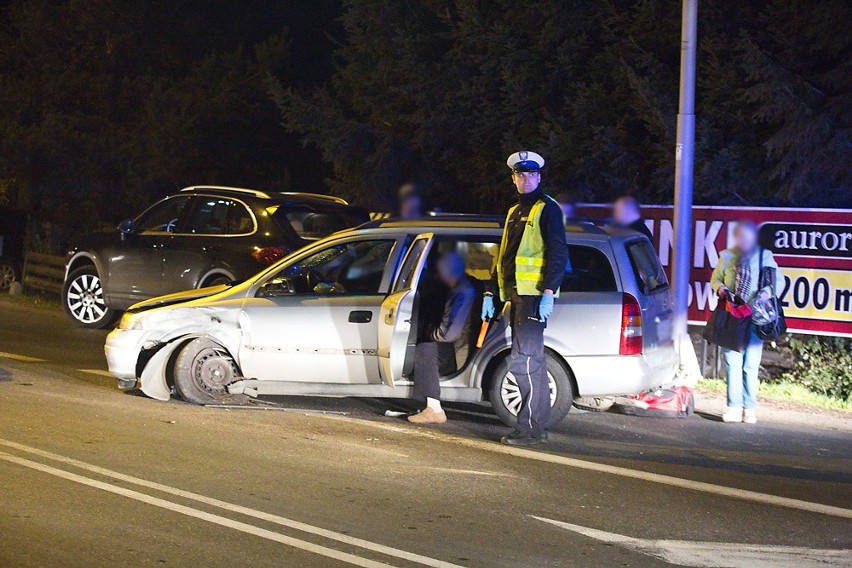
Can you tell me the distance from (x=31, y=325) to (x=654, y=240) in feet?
25.9

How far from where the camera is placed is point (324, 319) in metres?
10.0

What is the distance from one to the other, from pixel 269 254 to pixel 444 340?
4926 mm

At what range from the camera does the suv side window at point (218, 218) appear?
14516mm

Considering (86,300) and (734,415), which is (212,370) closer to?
(734,415)

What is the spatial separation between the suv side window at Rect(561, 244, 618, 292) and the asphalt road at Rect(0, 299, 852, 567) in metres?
1.16

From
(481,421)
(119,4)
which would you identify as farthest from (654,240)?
(119,4)

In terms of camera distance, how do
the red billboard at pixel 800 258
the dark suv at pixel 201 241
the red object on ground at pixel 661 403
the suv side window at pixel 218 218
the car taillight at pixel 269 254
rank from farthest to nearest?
the suv side window at pixel 218 218 → the dark suv at pixel 201 241 → the car taillight at pixel 269 254 → the red billboard at pixel 800 258 → the red object on ground at pixel 661 403

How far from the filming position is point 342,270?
10.7 metres

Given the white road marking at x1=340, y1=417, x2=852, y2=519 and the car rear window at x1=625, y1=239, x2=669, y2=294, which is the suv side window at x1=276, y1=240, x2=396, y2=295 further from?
the car rear window at x1=625, y1=239, x2=669, y2=294

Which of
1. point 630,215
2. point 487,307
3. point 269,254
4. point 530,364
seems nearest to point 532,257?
point 487,307

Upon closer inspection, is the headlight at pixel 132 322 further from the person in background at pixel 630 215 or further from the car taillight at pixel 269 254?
the person in background at pixel 630 215

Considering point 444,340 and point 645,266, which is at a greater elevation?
point 645,266

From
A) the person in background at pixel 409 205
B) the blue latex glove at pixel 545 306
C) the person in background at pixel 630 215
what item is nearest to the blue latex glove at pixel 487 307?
the blue latex glove at pixel 545 306

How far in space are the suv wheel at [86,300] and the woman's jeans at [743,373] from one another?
8.29m
